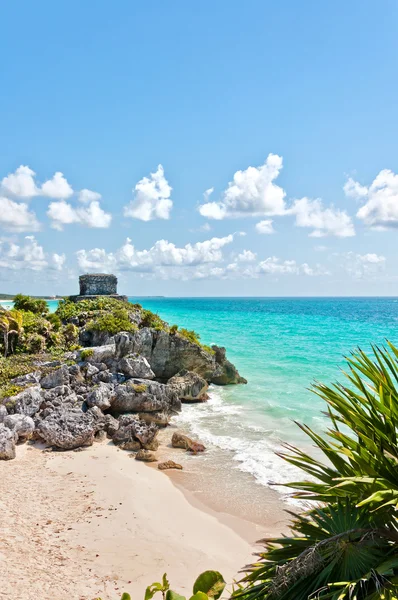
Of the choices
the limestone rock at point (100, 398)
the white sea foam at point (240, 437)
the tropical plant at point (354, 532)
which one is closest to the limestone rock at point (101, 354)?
the limestone rock at point (100, 398)

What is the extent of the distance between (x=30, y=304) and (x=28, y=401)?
43.1 ft

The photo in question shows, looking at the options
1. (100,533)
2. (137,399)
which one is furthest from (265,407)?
(100,533)

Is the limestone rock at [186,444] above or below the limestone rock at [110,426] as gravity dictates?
below

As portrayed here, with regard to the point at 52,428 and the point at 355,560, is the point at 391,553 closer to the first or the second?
the point at 355,560

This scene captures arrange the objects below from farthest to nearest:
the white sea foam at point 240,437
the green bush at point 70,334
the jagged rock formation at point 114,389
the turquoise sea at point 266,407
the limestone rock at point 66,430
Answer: the green bush at point 70,334, the turquoise sea at point 266,407, the jagged rock formation at point 114,389, the limestone rock at point 66,430, the white sea foam at point 240,437

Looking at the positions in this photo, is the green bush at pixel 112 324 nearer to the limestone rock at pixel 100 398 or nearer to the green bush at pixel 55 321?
the green bush at pixel 55 321

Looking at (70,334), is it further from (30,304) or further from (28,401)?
(28,401)

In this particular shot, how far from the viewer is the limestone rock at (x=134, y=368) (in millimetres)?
19719

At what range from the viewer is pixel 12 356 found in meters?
21.4

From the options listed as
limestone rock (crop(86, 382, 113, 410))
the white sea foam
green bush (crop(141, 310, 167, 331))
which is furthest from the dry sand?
green bush (crop(141, 310, 167, 331))

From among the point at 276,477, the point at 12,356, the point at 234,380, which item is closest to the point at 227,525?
the point at 276,477

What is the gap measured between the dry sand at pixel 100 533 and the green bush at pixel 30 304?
52.1ft

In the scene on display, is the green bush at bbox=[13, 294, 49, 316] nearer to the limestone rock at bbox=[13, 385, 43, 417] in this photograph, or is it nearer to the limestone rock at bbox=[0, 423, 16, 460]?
the limestone rock at bbox=[13, 385, 43, 417]

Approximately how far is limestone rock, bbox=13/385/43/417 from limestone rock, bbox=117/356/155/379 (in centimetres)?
435
